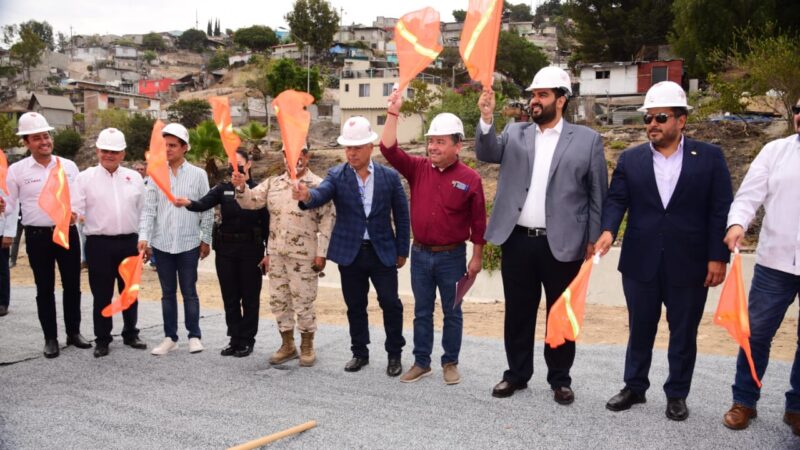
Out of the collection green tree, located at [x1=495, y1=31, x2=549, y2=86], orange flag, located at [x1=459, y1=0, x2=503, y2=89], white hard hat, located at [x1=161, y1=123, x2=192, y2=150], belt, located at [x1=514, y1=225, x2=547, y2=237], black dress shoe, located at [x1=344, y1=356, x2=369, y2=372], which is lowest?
black dress shoe, located at [x1=344, y1=356, x2=369, y2=372]

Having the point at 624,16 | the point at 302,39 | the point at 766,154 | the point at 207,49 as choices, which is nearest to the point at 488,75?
the point at 766,154

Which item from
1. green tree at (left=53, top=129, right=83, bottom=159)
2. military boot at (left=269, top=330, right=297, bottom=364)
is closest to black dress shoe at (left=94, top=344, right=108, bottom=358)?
military boot at (left=269, top=330, right=297, bottom=364)

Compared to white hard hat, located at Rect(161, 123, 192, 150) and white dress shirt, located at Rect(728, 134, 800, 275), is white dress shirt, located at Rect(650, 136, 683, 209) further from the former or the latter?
white hard hat, located at Rect(161, 123, 192, 150)

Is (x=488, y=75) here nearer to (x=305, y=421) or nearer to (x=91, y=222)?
(x=305, y=421)

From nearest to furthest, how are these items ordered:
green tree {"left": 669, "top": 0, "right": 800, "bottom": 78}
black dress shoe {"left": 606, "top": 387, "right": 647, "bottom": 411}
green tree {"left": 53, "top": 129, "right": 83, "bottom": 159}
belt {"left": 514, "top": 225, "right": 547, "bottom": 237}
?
1. black dress shoe {"left": 606, "top": 387, "right": 647, "bottom": 411}
2. belt {"left": 514, "top": 225, "right": 547, "bottom": 237}
3. green tree {"left": 669, "top": 0, "right": 800, "bottom": 78}
4. green tree {"left": 53, "top": 129, "right": 83, "bottom": 159}

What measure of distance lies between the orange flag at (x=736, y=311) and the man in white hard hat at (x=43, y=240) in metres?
5.08

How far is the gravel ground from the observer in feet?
12.7

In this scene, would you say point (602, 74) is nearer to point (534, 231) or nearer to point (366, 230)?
point (366, 230)

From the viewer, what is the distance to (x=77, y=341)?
6.11 metres

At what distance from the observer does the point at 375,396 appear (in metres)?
4.69

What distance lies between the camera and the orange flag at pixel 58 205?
554 centimetres

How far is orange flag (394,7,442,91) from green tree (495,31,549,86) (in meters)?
54.0

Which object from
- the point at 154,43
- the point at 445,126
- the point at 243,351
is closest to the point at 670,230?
the point at 445,126

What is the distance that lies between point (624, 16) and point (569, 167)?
Result: 4199 cm
